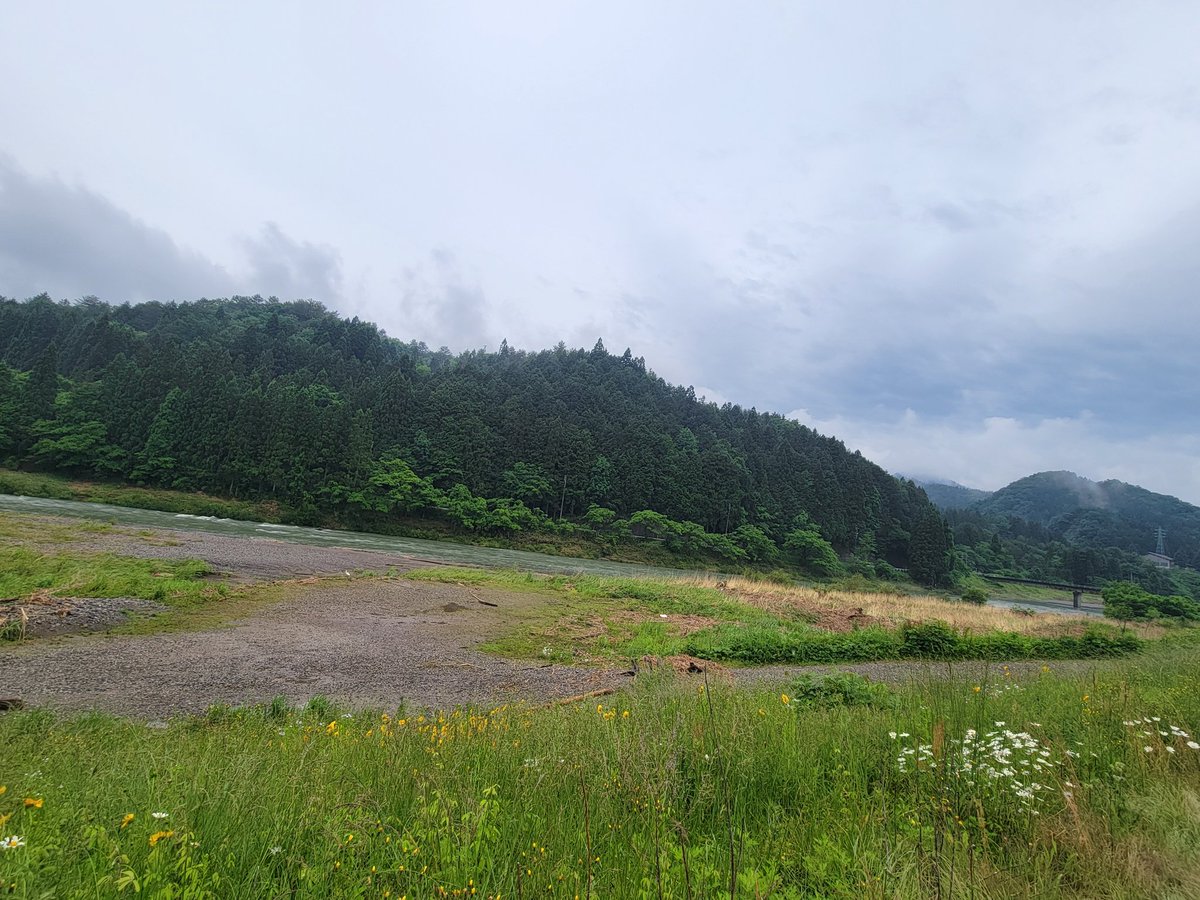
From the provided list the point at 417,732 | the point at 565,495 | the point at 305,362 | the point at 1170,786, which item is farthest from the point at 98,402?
the point at 1170,786

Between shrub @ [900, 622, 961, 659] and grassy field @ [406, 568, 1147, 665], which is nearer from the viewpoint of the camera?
grassy field @ [406, 568, 1147, 665]

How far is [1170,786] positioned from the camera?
12.8ft

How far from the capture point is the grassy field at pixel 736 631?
14617 millimetres

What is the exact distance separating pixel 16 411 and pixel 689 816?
82630 mm

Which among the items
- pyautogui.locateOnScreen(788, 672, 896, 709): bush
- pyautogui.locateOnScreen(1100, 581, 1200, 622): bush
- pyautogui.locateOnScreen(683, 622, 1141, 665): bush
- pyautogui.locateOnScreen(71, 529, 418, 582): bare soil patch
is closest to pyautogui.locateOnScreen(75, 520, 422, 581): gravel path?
pyautogui.locateOnScreen(71, 529, 418, 582): bare soil patch

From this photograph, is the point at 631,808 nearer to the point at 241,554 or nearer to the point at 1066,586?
the point at 241,554

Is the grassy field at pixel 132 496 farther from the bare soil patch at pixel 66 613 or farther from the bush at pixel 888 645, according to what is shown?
the bush at pixel 888 645

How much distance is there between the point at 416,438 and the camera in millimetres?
81375

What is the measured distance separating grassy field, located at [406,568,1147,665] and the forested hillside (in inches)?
1797

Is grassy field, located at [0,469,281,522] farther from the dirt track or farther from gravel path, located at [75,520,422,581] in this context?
the dirt track

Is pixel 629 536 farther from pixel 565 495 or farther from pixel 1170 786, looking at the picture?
pixel 1170 786

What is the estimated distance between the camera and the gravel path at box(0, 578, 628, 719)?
796 centimetres

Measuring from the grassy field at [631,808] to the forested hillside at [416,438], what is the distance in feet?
210

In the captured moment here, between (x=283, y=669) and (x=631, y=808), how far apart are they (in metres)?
8.64
